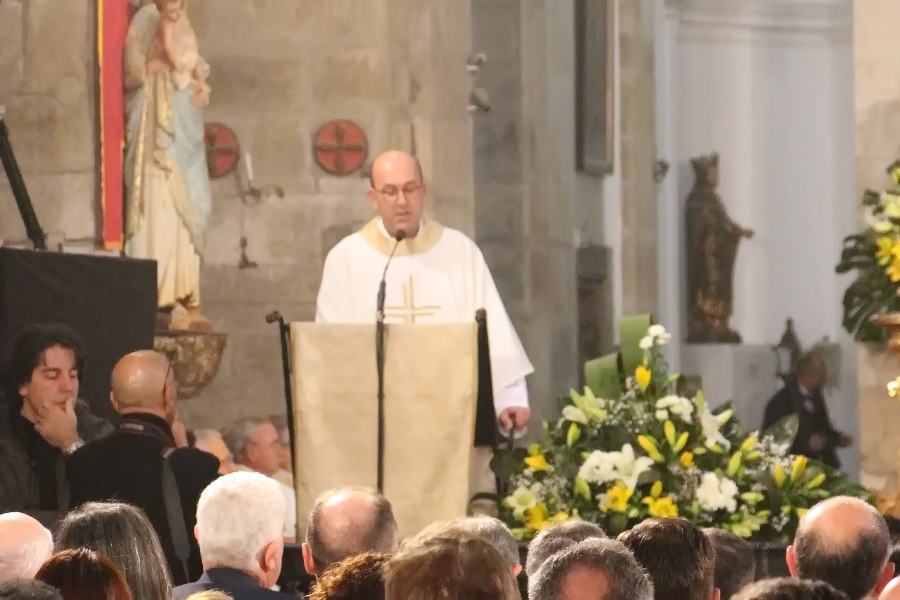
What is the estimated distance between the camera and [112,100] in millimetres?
9250

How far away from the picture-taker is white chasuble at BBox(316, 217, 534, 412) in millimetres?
7914

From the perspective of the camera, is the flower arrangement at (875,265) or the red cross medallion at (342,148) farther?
the red cross medallion at (342,148)

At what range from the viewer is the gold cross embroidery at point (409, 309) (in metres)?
7.86

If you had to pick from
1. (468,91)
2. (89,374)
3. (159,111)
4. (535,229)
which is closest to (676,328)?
(535,229)

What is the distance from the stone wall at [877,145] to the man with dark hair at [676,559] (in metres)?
6.11

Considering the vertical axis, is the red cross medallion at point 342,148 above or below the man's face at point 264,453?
above

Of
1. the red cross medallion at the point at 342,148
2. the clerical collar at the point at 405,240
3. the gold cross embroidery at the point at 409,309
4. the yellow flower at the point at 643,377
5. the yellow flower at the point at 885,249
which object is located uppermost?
the red cross medallion at the point at 342,148

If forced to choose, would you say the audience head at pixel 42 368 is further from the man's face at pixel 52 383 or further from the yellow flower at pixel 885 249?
the yellow flower at pixel 885 249

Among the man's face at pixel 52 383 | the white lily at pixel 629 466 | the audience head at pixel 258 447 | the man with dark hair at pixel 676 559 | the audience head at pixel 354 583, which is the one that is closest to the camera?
the audience head at pixel 354 583

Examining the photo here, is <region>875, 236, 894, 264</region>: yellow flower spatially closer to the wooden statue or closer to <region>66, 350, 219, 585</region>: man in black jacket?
<region>66, 350, 219, 585</region>: man in black jacket

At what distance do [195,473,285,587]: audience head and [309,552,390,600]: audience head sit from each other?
1.16m

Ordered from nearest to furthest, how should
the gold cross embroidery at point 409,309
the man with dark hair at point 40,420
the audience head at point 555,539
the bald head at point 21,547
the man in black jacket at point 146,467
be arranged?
the bald head at point 21,547
the audience head at point 555,539
the man in black jacket at point 146,467
the man with dark hair at point 40,420
the gold cross embroidery at point 409,309

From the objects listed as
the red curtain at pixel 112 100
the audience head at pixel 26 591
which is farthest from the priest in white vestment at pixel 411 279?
the audience head at pixel 26 591

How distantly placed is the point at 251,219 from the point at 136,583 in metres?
6.40
